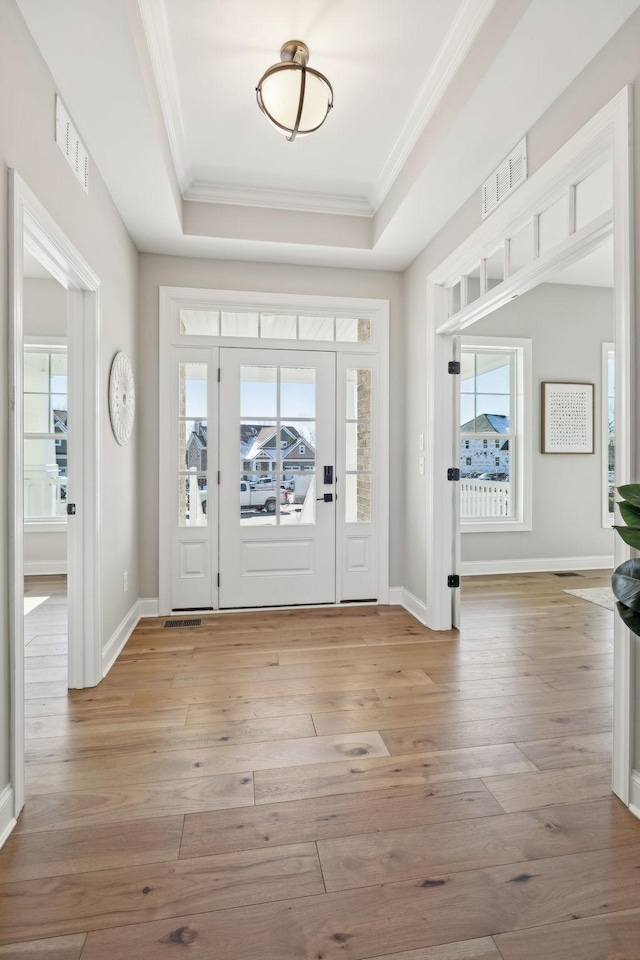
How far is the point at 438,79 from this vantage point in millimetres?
2395

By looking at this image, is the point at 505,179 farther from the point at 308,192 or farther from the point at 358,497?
the point at 358,497

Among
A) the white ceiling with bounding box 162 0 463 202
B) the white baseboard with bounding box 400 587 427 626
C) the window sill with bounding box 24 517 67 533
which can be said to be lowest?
the white baseboard with bounding box 400 587 427 626

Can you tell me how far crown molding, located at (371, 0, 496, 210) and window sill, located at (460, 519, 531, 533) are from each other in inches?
127

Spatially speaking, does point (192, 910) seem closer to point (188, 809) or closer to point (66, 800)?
point (188, 809)

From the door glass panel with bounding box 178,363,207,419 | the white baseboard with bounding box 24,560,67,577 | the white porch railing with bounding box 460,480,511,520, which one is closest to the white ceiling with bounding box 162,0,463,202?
the door glass panel with bounding box 178,363,207,419

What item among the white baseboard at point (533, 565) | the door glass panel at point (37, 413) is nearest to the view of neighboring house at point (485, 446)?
the white baseboard at point (533, 565)

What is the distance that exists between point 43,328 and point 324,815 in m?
5.36

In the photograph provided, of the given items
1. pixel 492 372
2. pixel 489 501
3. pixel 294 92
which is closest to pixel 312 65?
pixel 294 92

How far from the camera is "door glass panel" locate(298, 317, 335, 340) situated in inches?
159

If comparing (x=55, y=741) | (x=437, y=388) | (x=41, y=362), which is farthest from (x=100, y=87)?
(x=41, y=362)

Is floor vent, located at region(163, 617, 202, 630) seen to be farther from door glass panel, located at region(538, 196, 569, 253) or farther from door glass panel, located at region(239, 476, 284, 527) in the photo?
door glass panel, located at region(538, 196, 569, 253)

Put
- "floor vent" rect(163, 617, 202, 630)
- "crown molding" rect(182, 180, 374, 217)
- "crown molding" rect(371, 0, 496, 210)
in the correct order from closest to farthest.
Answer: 1. "crown molding" rect(371, 0, 496, 210)
2. "crown molding" rect(182, 180, 374, 217)
3. "floor vent" rect(163, 617, 202, 630)

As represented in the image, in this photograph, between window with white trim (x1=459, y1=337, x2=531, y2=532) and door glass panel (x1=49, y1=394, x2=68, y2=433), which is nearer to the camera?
window with white trim (x1=459, y1=337, x2=531, y2=532)

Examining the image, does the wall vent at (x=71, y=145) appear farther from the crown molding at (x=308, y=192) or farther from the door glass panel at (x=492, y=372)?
the door glass panel at (x=492, y=372)
